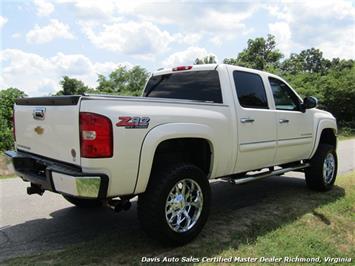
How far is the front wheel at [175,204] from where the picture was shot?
159 inches

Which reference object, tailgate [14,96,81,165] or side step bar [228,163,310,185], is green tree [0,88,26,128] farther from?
side step bar [228,163,310,185]

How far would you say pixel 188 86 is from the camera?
18.2 feet

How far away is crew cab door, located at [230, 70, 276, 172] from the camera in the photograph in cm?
518

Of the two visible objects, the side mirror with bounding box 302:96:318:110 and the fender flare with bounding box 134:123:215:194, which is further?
the side mirror with bounding box 302:96:318:110

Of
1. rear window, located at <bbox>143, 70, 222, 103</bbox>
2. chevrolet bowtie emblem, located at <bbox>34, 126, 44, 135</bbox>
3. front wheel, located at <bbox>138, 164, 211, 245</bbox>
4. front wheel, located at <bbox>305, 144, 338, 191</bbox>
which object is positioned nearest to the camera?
front wheel, located at <bbox>138, 164, 211, 245</bbox>

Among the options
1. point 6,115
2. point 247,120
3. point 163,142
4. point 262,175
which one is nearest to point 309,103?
point 262,175

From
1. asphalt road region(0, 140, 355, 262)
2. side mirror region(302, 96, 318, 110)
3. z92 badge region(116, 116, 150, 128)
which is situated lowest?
asphalt road region(0, 140, 355, 262)

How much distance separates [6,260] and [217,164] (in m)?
2.46

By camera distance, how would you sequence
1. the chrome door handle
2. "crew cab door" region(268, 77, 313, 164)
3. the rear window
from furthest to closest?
"crew cab door" region(268, 77, 313, 164) < the rear window < the chrome door handle

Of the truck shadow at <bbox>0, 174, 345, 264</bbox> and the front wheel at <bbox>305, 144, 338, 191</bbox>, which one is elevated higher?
the front wheel at <bbox>305, 144, 338, 191</bbox>

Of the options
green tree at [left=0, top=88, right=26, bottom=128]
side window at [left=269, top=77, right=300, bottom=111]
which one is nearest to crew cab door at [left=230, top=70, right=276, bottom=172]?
side window at [left=269, top=77, right=300, bottom=111]

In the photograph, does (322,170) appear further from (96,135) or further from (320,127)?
(96,135)

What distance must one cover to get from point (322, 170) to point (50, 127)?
4.61 m

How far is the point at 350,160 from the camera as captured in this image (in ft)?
37.0
